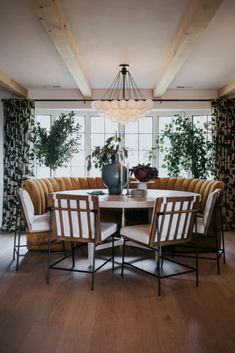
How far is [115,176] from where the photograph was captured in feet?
12.4

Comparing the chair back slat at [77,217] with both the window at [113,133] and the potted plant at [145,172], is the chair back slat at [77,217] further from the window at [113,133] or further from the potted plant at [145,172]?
the window at [113,133]

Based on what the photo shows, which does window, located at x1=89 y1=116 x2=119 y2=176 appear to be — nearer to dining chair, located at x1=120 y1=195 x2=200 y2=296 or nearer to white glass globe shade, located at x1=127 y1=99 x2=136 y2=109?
white glass globe shade, located at x1=127 y1=99 x2=136 y2=109

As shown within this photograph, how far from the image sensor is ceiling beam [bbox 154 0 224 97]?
2.40 meters

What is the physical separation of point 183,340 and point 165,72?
10.7ft

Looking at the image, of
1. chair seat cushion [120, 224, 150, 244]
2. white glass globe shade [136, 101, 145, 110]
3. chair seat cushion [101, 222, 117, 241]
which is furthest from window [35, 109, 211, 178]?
chair seat cushion [120, 224, 150, 244]

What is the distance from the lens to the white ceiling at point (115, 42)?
8.82 feet

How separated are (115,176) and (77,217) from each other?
0.99m

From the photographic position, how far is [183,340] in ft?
6.67

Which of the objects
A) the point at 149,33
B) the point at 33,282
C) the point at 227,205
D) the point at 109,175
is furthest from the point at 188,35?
the point at 227,205

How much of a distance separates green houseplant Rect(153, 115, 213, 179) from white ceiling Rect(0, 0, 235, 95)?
0.76 meters

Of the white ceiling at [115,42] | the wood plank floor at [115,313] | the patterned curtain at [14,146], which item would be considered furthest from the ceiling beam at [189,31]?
the patterned curtain at [14,146]

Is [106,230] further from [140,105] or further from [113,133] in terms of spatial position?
[113,133]

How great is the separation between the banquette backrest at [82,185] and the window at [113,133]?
2.46 ft

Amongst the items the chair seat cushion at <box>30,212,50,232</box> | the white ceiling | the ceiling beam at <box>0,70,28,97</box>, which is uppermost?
the white ceiling
